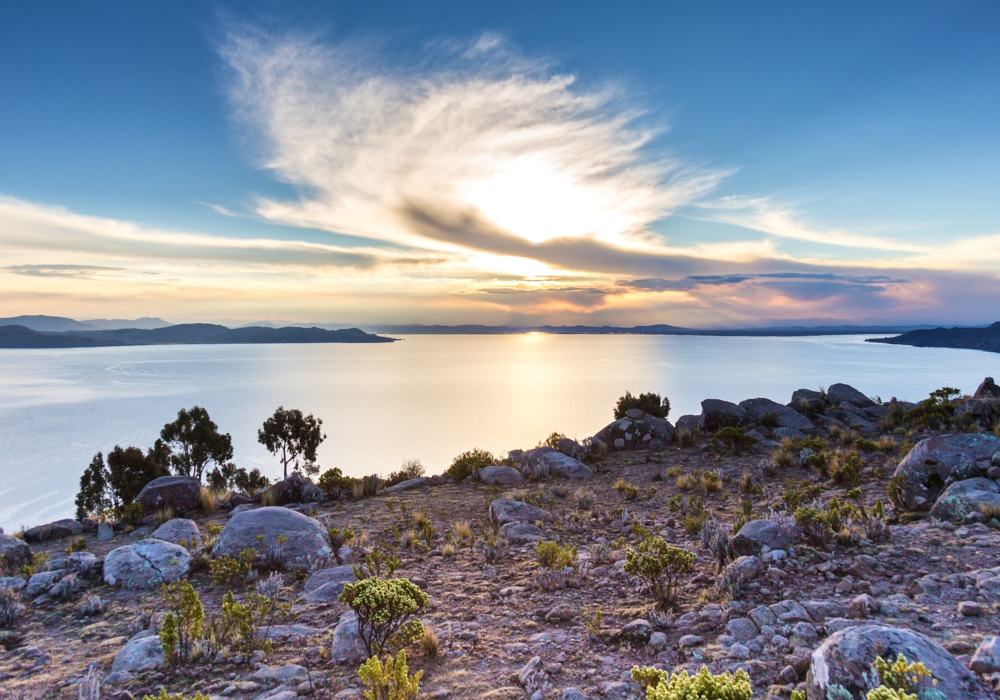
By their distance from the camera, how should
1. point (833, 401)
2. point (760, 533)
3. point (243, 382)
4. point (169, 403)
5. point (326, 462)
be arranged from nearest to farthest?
point (760, 533) < point (833, 401) < point (326, 462) < point (169, 403) < point (243, 382)

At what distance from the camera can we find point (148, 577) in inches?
341

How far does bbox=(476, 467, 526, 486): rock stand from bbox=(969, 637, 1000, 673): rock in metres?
13.7

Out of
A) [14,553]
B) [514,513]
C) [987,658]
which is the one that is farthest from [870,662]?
[14,553]

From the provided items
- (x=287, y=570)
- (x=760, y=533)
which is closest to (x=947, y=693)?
(x=760, y=533)

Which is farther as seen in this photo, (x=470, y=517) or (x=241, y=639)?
(x=470, y=517)

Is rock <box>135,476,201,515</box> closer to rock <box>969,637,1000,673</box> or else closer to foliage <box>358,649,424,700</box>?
foliage <box>358,649,424,700</box>

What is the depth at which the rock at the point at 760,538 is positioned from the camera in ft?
25.7

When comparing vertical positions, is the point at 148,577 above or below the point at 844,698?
below

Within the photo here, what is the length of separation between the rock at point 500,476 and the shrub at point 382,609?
→ 11.5 metres

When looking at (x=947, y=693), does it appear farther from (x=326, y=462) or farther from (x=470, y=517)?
(x=326, y=462)

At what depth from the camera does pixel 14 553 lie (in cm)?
958

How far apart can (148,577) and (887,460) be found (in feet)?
62.5

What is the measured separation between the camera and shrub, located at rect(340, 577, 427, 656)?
583 cm

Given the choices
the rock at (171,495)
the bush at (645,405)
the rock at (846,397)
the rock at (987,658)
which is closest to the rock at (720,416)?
the bush at (645,405)
